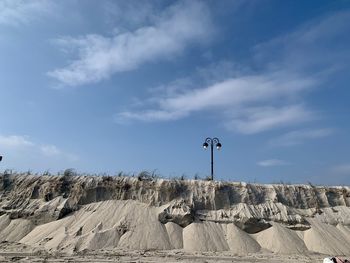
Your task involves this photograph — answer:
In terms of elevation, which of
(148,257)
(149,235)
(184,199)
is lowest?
(148,257)

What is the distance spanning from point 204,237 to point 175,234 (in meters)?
1.31

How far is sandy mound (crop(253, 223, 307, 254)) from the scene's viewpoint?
1708cm

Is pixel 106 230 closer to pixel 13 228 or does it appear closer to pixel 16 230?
pixel 16 230

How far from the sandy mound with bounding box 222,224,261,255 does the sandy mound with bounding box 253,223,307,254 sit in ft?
1.70

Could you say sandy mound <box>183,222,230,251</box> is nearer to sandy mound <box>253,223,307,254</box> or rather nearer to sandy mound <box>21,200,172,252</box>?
sandy mound <box>21,200,172,252</box>

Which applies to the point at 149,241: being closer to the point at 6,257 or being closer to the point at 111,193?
the point at 111,193

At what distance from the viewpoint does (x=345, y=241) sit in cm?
1836

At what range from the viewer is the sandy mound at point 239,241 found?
16812 millimetres

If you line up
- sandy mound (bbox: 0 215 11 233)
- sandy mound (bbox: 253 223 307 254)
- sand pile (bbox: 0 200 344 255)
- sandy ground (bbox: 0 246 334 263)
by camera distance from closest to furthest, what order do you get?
sandy ground (bbox: 0 246 334 263)
sand pile (bbox: 0 200 344 255)
sandy mound (bbox: 253 223 307 254)
sandy mound (bbox: 0 215 11 233)

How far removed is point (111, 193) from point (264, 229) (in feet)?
26.2

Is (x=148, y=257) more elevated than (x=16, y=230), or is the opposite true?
(x=16, y=230)

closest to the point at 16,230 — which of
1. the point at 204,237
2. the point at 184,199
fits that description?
the point at 184,199

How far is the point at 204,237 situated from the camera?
17312 mm

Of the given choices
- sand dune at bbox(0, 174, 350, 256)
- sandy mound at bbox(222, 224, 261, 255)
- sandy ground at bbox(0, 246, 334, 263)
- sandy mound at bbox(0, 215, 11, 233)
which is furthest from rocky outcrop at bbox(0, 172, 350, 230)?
sandy ground at bbox(0, 246, 334, 263)
